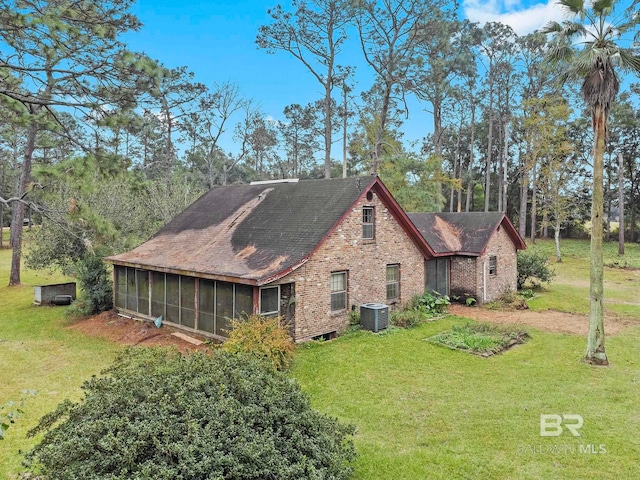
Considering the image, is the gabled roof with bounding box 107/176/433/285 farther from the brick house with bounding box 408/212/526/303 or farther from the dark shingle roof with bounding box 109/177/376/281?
the brick house with bounding box 408/212/526/303

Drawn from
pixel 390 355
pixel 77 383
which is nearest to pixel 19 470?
pixel 77 383

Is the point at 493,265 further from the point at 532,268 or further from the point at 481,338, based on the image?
the point at 481,338

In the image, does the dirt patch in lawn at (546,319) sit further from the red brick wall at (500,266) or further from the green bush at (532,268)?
the green bush at (532,268)

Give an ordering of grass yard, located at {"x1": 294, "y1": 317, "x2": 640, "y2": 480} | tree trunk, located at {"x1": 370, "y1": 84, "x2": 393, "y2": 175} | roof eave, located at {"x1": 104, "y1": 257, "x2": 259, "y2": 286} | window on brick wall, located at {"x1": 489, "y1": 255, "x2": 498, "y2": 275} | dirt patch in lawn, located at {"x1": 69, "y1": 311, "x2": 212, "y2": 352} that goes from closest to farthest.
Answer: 1. grass yard, located at {"x1": 294, "y1": 317, "x2": 640, "y2": 480}
2. roof eave, located at {"x1": 104, "y1": 257, "x2": 259, "y2": 286}
3. dirt patch in lawn, located at {"x1": 69, "y1": 311, "x2": 212, "y2": 352}
4. window on brick wall, located at {"x1": 489, "y1": 255, "x2": 498, "y2": 275}
5. tree trunk, located at {"x1": 370, "y1": 84, "x2": 393, "y2": 175}

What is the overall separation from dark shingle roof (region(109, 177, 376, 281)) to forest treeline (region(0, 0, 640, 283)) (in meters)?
2.01

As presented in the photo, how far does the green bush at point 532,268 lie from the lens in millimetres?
23406

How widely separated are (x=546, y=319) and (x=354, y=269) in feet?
26.2

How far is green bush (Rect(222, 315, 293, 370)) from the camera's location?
416 inches

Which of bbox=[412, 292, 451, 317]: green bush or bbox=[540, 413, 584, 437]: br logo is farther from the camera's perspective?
bbox=[412, 292, 451, 317]: green bush

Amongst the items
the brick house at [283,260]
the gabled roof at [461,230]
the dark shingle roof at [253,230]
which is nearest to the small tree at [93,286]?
the brick house at [283,260]

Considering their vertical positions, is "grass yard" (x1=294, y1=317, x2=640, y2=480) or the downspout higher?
the downspout

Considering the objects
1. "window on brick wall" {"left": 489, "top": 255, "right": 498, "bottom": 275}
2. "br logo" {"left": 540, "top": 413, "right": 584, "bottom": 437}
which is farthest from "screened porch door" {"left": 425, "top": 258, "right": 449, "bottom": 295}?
"br logo" {"left": 540, "top": 413, "right": 584, "bottom": 437}

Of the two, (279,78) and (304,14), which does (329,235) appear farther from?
(279,78)

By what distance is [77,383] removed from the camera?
1057cm
